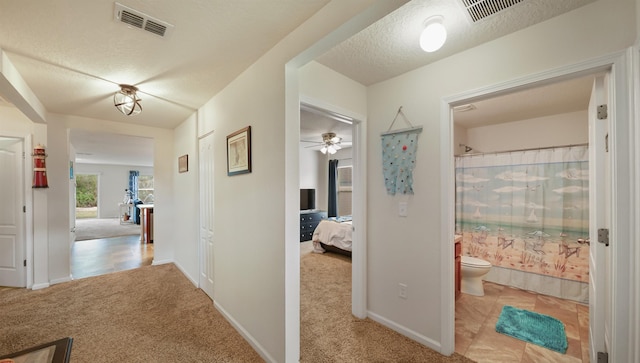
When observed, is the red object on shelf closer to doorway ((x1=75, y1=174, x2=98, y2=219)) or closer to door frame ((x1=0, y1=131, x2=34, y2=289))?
door frame ((x1=0, y1=131, x2=34, y2=289))

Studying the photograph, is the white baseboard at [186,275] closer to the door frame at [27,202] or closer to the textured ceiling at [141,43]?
the door frame at [27,202]

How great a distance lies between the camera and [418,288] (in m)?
2.11

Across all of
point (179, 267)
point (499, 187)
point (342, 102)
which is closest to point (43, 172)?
point (179, 267)

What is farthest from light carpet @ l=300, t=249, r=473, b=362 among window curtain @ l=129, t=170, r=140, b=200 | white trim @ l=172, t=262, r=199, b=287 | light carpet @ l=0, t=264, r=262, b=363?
window curtain @ l=129, t=170, r=140, b=200

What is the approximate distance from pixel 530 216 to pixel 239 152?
152 inches

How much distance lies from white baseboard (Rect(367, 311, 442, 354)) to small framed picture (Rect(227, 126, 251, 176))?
187cm

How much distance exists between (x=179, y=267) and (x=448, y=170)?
4123 millimetres

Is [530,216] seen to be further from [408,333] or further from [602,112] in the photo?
[408,333]

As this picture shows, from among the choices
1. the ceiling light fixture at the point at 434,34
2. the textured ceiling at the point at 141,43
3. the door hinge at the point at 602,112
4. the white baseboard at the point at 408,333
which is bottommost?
the white baseboard at the point at 408,333

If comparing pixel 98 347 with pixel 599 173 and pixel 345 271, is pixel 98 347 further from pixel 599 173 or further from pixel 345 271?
pixel 599 173

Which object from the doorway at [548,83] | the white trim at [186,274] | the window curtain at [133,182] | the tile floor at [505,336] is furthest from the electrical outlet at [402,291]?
the window curtain at [133,182]

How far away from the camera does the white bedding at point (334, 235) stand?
14.8 ft

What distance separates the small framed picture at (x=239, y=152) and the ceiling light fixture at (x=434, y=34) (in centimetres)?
142

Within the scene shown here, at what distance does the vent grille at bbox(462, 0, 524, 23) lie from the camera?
139 centimetres
